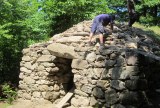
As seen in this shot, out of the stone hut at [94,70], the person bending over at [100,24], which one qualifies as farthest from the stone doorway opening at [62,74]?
the person bending over at [100,24]

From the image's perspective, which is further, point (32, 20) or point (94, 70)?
point (32, 20)

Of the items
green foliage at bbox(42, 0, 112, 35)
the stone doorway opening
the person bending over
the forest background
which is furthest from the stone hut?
the forest background

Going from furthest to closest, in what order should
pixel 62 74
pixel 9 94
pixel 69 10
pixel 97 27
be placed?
1. pixel 69 10
2. pixel 9 94
3. pixel 62 74
4. pixel 97 27

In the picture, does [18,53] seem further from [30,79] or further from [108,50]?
[108,50]

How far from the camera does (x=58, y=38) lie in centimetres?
852

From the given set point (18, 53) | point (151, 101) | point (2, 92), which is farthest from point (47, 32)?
point (151, 101)

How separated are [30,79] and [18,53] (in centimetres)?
418

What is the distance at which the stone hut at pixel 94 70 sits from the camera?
19.5 ft

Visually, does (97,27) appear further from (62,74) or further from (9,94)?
(9,94)

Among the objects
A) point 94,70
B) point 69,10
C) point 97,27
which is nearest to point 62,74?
point 97,27

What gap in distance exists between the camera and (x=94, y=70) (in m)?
6.61

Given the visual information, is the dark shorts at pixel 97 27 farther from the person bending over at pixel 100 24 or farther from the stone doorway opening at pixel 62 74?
the stone doorway opening at pixel 62 74

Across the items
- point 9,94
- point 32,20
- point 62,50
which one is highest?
point 32,20

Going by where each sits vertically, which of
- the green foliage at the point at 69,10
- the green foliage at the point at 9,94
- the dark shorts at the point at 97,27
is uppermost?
the green foliage at the point at 69,10
